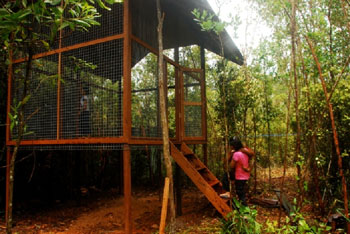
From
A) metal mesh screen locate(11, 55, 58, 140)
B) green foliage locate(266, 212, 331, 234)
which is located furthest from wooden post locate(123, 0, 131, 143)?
green foliage locate(266, 212, 331, 234)

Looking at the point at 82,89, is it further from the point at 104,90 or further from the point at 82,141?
the point at 82,141

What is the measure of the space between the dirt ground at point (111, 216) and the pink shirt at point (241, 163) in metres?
0.91

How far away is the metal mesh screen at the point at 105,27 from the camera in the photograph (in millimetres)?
4043

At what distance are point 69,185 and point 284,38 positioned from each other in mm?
6295

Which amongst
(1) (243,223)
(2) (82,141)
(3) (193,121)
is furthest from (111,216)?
(1) (243,223)

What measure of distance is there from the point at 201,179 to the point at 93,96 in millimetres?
2315

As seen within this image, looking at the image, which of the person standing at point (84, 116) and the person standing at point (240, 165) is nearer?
the person standing at point (84, 116)

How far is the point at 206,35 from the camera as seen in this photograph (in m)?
5.89

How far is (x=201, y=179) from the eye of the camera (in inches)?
180

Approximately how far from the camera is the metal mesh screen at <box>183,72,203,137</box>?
5488mm

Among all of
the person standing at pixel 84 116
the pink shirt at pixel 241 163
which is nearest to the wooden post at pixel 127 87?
the person standing at pixel 84 116

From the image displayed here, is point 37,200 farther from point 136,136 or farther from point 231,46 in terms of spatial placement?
point 231,46

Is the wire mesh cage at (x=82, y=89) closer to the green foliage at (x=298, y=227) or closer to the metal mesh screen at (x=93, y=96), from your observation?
the metal mesh screen at (x=93, y=96)

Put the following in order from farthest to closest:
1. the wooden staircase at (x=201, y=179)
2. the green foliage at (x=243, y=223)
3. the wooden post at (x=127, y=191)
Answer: the wooden staircase at (x=201, y=179) → the wooden post at (x=127, y=191) → the green foliage at (x=243, y=223)
